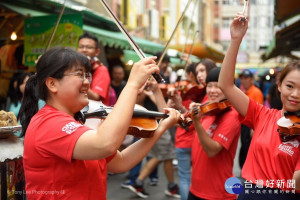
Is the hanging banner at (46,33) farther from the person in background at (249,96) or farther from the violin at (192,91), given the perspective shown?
the person in background at (249,96)

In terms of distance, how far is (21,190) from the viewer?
8.67ft

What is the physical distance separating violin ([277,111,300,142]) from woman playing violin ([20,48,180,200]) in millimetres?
892

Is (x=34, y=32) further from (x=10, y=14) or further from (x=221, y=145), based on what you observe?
(x=221, y=145)

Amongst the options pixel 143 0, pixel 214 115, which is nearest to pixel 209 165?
pixel 214 115

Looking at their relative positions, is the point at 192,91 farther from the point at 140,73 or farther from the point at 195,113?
the point at 140,73

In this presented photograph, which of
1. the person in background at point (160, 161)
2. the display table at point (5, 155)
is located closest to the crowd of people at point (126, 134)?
the display table at point (5, 155)

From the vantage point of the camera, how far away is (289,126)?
2.07 metres

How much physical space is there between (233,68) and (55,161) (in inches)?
47.9

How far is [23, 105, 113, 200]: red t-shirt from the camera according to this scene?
1619 millimetres

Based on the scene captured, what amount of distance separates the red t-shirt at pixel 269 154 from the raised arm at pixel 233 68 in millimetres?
69

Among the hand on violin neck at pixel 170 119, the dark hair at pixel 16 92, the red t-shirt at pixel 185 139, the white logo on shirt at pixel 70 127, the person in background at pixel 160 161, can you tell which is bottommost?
the person in background at pixel 160 161

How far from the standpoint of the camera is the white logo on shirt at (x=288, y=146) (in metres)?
2.11

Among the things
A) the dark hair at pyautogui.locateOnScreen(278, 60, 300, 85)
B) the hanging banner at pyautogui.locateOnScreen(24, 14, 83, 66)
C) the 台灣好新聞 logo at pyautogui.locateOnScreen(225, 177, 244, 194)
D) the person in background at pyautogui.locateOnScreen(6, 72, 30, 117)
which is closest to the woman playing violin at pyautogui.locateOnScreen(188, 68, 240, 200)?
the 台灣好新聞 logo at pyautogui.locateOnScreen(225, 177, 244, 194)

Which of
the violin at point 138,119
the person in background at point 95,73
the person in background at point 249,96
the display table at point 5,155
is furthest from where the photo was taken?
the person in background at point 249,96
